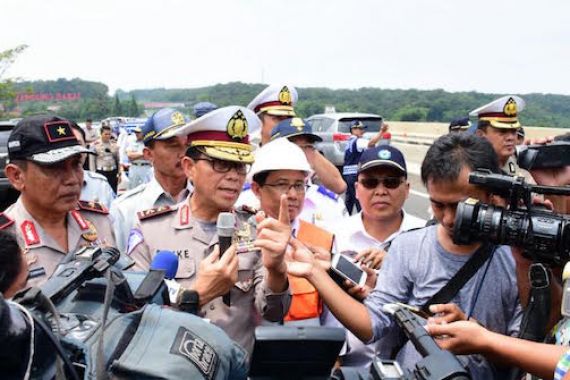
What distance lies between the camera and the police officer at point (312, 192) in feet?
11.5

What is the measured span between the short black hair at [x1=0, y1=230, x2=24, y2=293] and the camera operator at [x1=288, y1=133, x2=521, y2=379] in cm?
95

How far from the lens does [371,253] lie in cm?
249

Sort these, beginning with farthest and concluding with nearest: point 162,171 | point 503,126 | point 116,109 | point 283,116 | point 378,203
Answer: point 116,109
point 283,116
point 503,126
point 162,171
point 378,203

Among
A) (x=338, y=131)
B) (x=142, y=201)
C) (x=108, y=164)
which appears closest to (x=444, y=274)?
(x=142, y=201)

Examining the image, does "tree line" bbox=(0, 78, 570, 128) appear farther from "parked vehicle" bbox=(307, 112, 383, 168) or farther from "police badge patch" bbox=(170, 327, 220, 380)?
"police badge patch" bbox=(170, 327, 220, 380)

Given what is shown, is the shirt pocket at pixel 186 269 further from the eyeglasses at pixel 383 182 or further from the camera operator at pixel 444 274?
the eyeglasses at pixel 383 182

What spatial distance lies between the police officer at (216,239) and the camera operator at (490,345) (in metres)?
0.62

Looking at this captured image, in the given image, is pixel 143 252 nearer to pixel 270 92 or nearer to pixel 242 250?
pixel 242 250

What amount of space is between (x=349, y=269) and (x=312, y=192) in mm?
1560

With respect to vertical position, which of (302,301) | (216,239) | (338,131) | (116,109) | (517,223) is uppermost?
(517,223)

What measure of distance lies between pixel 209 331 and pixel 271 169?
146cm

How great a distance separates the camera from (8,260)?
1297mm

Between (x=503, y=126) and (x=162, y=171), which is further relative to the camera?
(x=503, y=126)

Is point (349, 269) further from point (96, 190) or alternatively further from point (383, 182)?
point (96, 190)
